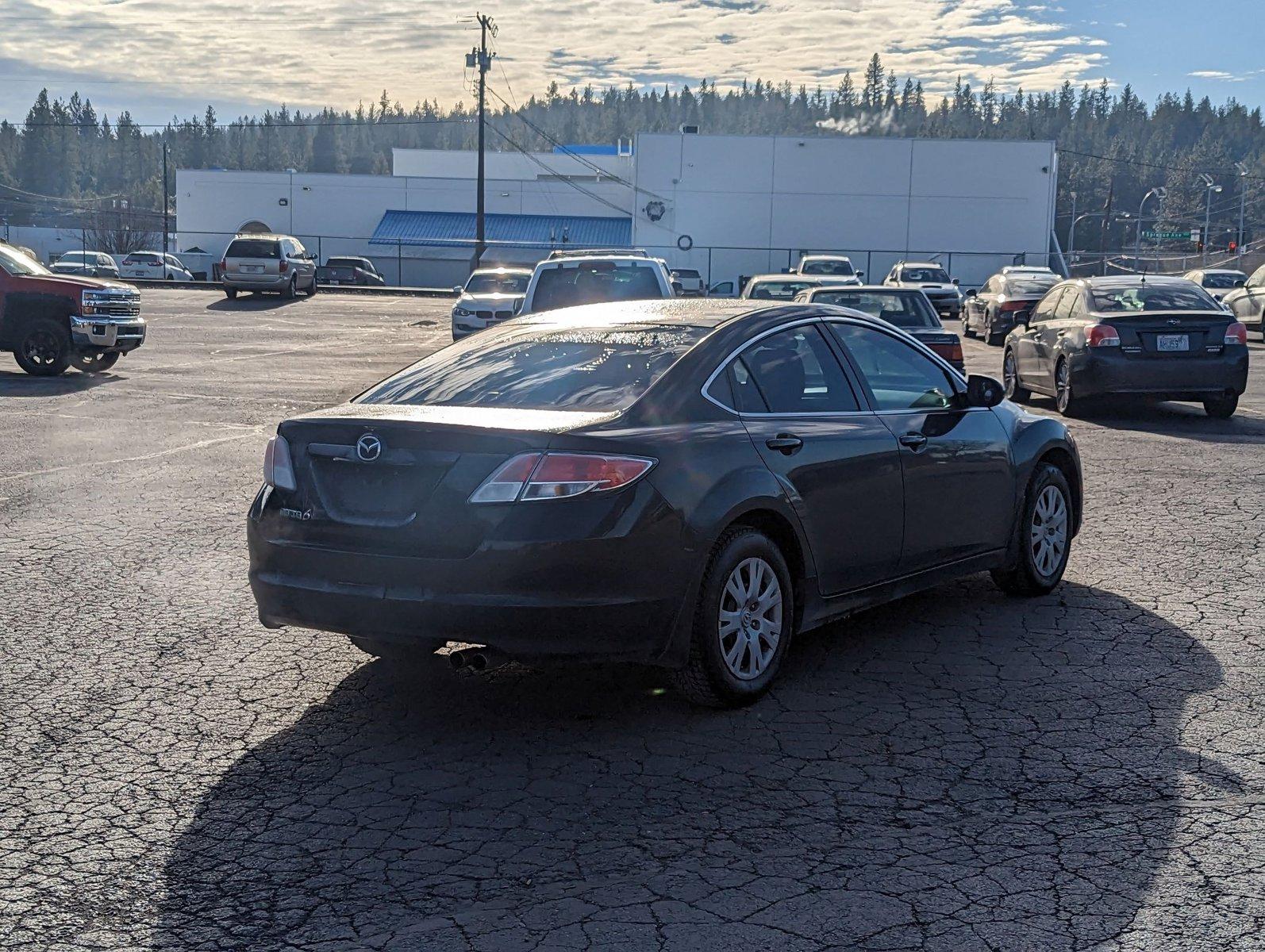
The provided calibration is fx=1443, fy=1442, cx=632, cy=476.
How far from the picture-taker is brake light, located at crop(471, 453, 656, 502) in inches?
198

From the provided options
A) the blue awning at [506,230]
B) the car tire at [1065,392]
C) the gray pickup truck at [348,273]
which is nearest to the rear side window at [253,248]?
the gray pickup truck at [348,273]

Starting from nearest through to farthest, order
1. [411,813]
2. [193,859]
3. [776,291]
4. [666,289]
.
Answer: [193,859] < [411,813] < [666,289] < [776,291]

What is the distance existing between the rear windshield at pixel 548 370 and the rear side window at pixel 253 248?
37.6m

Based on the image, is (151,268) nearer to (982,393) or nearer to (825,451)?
(982,393)

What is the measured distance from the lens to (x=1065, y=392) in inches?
631

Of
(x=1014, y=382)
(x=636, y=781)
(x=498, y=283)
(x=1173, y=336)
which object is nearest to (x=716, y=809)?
(x=636, y=781)

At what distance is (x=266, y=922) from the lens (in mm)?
3730

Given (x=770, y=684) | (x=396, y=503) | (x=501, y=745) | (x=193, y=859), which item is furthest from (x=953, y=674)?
(x=193, y=859)

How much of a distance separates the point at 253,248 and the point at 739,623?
3917cm

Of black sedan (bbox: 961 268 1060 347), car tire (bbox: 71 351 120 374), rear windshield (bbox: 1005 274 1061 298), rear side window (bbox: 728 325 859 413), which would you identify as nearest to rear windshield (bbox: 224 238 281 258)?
black sedan (bbox: 961 268 1060 347)

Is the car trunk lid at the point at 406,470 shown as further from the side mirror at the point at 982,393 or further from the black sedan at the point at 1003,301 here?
the black sedan at the point at 1003,301

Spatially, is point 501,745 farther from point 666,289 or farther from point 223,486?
point 666,289

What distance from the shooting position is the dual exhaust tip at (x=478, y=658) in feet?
16.7

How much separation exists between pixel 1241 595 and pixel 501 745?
432 centimetres
